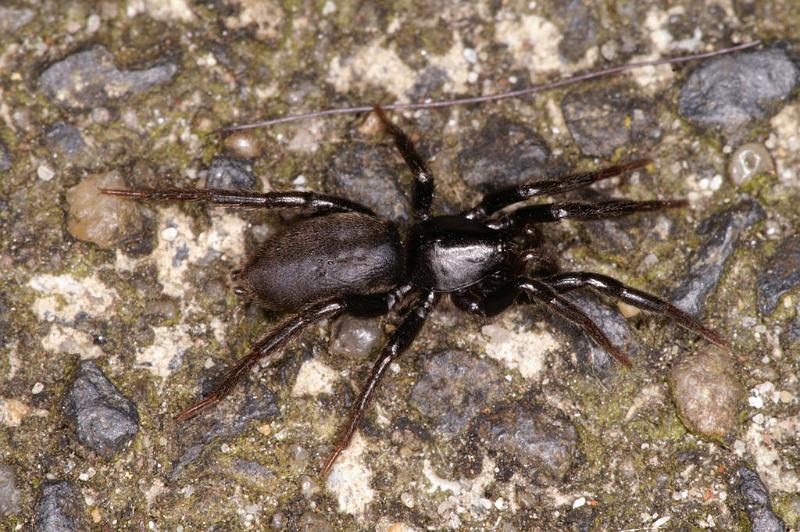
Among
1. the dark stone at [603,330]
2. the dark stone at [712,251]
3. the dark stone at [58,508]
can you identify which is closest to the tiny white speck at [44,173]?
the dark stone at [58,508]

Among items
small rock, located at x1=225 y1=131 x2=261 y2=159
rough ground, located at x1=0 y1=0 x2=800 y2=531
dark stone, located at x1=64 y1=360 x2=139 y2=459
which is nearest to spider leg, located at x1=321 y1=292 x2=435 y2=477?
rough ground, located at x1=0 y1=0 x2=800 y2=531

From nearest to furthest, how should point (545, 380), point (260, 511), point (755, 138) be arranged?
point (260, 511) < point (545, 380) < point (755, 138)

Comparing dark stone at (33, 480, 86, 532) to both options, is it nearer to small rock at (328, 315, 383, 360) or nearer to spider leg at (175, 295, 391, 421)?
spider leg at (175, 295, 391, 421)

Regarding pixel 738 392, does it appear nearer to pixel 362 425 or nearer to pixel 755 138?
pixel 755 138

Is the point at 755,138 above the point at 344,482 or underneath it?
above

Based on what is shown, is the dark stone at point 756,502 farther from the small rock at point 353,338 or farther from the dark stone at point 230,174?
the dark stone at point 230,174

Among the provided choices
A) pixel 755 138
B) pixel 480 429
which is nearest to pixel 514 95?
pixel 755 138
